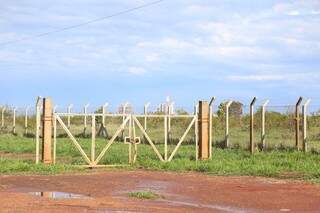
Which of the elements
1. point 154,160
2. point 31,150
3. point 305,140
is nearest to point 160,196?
point 154,160

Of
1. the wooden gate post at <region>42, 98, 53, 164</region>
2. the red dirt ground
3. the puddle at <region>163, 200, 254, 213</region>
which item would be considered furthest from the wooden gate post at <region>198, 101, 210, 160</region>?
the puddle at <region>163, 200, 254, 213</region>

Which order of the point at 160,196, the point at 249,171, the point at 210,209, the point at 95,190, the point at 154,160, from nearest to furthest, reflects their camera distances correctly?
the point at 210,209, the point at 160,196, the point at 95,190, the point at 249,171, the point at 154,160

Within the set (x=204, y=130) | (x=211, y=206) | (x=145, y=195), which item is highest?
(x=204, y=130)

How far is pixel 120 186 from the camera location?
16.5 m

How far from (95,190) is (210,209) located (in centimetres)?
403

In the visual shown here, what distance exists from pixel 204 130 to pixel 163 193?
912 centimetres

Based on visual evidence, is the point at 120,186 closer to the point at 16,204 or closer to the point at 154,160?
the point at 16,204

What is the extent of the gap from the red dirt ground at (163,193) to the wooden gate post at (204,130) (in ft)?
11.7

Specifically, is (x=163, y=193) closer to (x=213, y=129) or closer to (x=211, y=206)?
(x=211, y=206)

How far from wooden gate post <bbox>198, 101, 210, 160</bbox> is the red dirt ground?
357cm

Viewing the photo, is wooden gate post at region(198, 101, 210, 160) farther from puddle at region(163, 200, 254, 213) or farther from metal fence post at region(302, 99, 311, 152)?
puddle at region(163, 200, 254, 213)

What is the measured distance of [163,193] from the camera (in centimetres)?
1498

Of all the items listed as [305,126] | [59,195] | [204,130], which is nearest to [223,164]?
[204,130]

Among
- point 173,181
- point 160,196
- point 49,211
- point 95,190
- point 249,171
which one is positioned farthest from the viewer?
point 249,171
